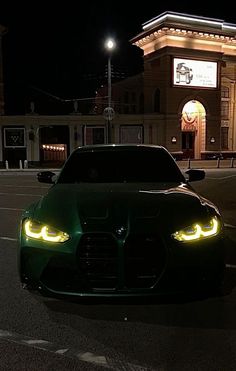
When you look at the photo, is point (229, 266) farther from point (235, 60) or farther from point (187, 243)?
point (235, 60)

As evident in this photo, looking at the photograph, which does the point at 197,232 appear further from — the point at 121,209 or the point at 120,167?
the point at 120,167

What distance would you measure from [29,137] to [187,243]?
3528 cm

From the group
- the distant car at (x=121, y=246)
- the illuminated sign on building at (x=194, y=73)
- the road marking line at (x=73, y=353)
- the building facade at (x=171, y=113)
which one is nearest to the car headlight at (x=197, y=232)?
the distant car at (x=121, y=246)

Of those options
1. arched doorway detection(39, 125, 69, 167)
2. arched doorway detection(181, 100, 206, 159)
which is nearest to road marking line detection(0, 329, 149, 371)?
arched doorway detection(39, 125, 69, 167)

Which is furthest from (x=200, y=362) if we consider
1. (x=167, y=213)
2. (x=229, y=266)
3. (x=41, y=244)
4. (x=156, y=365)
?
(x=229, y=266)

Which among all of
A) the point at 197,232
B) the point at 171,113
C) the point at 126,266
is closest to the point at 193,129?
the point at 171,113

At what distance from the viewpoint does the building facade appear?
38281 millimetres

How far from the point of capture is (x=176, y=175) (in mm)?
5852

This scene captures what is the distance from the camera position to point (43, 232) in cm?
413

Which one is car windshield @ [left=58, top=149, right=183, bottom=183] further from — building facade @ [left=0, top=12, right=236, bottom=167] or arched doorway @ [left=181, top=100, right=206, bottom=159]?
arched doorway @ [left=181, top=100, right=206, bottom=159]

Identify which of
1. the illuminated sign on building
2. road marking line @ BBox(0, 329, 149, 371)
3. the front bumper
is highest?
the illuminated sign on building

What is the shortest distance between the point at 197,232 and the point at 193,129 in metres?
39.8

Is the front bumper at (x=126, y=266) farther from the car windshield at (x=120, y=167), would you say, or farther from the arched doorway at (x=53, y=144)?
the arched doorway at (x=53, y=144)

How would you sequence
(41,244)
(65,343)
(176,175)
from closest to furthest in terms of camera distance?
(65,343) < (41,244) < (176,175)
